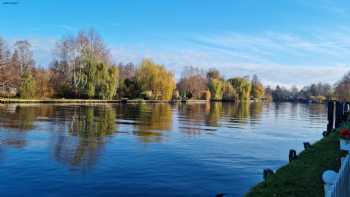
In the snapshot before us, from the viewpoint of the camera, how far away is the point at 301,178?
31.7 ft

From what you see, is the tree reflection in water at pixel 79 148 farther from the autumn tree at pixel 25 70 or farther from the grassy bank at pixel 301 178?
the autumn tree at pixel 25 70

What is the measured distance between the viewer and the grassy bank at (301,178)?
8313 mm

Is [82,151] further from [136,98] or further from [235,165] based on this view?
[136,98]

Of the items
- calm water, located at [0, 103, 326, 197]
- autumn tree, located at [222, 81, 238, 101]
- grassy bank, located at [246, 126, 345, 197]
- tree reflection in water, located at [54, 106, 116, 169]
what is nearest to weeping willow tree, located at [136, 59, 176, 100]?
autumn tree, located at [222, 81, 238, 101]

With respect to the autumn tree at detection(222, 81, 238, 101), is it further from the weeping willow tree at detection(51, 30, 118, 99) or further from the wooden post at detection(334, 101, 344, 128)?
the wooden post at detection(334, 101, 344, 128)

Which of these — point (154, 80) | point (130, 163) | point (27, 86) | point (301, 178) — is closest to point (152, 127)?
point (130, 163)

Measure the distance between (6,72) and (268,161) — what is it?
64161 mm

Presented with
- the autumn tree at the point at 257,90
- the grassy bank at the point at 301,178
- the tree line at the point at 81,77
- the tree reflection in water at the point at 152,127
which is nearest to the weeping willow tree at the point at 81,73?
the tree line at the point at 81,77

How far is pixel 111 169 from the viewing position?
12703mm

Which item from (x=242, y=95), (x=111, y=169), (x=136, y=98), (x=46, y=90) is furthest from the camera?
(x=242, y=95)

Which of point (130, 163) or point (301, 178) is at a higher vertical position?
point (301, 178)

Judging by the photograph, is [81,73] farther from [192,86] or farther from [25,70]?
[192,86]

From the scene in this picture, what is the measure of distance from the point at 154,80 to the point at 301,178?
91.1 m

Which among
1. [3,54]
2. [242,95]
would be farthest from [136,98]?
[242,95]
